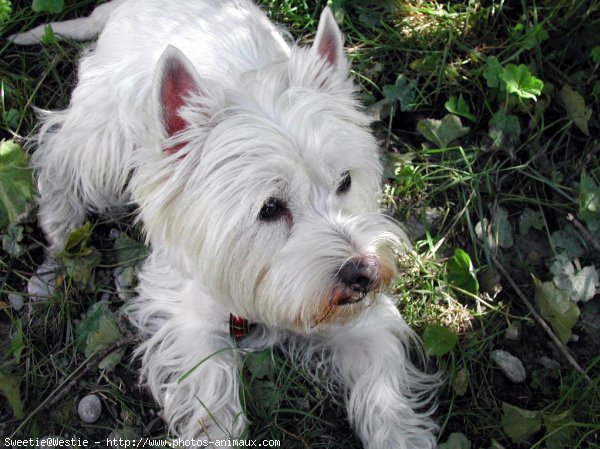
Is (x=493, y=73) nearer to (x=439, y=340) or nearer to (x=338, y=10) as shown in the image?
(x=338, y=10)

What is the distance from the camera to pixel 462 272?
3.12 meters

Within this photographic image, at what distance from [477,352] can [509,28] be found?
5.68 ft

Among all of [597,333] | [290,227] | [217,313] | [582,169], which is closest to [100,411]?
[217,313]

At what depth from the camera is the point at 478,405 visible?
2.93 metres

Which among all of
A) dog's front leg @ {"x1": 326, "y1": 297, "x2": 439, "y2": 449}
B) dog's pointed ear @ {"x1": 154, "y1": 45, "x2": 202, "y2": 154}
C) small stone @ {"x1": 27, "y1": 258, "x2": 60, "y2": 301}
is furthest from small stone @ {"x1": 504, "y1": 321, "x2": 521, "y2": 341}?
small stone @ {"x1": 27, "y1": 258, "x2": 60, "y2": 301}

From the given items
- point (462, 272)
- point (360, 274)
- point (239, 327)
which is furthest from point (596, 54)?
point (239, 327)

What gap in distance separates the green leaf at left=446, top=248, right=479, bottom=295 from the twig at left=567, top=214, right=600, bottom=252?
521 mm

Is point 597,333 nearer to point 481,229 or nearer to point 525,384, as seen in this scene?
point 525,384

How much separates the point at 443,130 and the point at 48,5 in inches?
82.1

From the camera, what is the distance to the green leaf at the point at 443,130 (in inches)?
136

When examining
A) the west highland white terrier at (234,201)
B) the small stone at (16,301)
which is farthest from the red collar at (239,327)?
the small stone at (16,301)

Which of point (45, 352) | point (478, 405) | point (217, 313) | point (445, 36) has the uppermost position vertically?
point (445, 36)

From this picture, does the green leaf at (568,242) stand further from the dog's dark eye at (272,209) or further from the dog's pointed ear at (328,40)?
the dog's dark eye at (272,209)

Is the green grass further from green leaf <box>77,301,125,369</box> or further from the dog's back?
the dog's back
